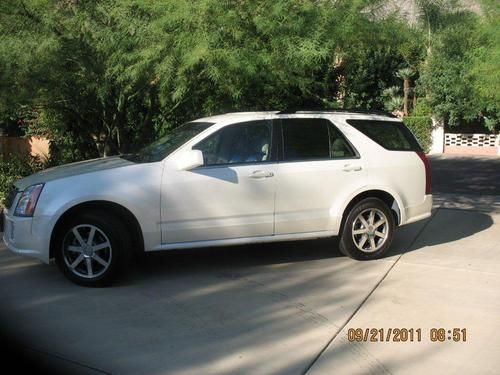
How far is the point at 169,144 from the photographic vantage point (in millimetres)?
6023

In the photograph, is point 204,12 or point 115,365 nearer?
point 115,365

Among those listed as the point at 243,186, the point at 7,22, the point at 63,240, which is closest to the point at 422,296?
the point at 243,186

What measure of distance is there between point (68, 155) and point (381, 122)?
24.5 ft

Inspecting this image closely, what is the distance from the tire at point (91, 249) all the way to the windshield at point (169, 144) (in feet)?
2.63

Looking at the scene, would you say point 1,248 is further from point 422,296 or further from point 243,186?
point 422,296

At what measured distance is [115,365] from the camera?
3.85 m

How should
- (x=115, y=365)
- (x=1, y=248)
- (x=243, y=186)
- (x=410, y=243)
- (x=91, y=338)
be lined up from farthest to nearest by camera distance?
1. (x=410, y=243)
2. (x=1, y=248)
3. (x=243, y=186)
4. (x=91, y=338)
5. (x=115, y=365)

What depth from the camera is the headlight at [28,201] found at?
528 centimetres

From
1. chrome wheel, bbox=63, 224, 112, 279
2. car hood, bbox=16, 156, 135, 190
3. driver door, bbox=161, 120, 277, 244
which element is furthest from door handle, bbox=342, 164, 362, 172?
chrome wheel, bbox=63, 224, 112, 279

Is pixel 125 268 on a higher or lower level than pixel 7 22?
lower

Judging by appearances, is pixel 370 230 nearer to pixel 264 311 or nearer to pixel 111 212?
pixel 264 311

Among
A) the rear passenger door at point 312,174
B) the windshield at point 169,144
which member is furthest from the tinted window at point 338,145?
the windshield at point 169,144

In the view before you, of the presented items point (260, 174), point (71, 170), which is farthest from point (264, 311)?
point (71, 170)

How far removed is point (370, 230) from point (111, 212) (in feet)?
9.21
